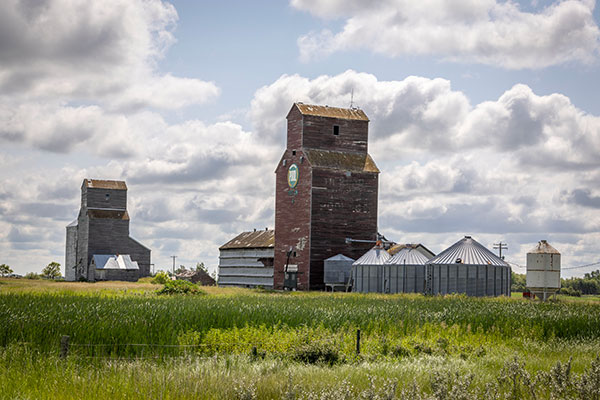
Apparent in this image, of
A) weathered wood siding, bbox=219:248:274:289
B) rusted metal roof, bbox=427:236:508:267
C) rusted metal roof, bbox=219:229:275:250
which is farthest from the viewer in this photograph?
rusted metal roof, bbox=219:229:275:250

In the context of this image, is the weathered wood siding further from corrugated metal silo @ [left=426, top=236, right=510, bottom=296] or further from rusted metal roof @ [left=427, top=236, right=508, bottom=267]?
rusted metal roof @ [left=427, top=236, right=508, bottom=267]

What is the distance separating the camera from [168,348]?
835 inches

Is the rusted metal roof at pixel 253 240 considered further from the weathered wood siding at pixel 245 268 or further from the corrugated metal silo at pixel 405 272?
the corrugated metal silo at pixel 405 272

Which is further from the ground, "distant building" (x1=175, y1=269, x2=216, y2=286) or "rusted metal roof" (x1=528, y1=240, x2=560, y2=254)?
"rusted metal roof" (x1=528, y1=240, x2=560, y2=254)

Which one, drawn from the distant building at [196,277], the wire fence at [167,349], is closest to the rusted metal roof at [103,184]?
the distant building at [196,277]

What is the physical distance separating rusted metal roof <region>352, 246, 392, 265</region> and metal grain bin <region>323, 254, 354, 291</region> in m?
1.46

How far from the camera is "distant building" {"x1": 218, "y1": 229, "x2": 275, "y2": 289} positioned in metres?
75.3

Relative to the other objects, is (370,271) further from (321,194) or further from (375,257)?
(321,194)

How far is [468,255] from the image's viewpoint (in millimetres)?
54375

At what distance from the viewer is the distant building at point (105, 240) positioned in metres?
89.1

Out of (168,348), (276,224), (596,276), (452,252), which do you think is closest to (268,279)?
(276,224)

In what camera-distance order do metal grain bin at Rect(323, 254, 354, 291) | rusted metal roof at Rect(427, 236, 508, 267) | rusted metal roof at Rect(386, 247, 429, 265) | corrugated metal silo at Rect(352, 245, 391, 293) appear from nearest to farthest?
rusted metal roof at Rect(427, 236, 508, 267) → rusted metal roof at Rect(386, 247, 429, 265) → corrugated metal silo at Rect(352, 245, 391, 293) → metal grain bin at Rect(323, 254, 354, 291)

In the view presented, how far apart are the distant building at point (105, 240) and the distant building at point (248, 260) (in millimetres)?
11946

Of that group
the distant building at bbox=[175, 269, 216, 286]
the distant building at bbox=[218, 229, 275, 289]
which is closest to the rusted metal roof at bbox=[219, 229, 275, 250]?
the distant building at bbox=[218, 229, 275, 289]
